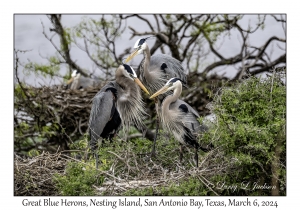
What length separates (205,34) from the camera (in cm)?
1057

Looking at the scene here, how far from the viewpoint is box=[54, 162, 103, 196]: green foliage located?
5543 mm

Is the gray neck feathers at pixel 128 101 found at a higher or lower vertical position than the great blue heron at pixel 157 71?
lower

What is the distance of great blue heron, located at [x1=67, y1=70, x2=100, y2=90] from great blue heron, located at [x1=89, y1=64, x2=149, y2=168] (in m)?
3.36

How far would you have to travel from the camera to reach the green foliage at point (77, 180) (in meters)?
5.54

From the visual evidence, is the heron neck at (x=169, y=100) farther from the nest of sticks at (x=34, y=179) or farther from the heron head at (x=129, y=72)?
the nest of sticks at (x=34, y=179)

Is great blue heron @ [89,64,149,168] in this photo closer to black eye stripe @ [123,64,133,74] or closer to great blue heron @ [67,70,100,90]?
black eye stripe @ [123,64,133,74]

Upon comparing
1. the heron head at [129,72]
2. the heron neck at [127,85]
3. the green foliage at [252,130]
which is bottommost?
the green foliage at [252,130]

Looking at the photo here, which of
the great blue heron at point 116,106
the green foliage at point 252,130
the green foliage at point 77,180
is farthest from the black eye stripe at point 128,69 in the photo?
the green foliage at point 77,180

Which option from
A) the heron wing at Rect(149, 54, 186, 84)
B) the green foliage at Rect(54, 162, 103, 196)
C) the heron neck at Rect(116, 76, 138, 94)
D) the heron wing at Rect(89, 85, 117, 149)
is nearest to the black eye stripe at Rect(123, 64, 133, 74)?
the heron neck at Rect(116, 76, 138, 94)

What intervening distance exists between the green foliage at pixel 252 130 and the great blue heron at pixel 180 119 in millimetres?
755

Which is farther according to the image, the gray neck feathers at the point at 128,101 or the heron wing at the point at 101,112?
the gray neck feathers at the point at 128,101

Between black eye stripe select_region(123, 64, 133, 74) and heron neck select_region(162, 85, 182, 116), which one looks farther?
black eye stripe select_region(123, 64, 133, 74)

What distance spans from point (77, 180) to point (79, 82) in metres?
5.68
